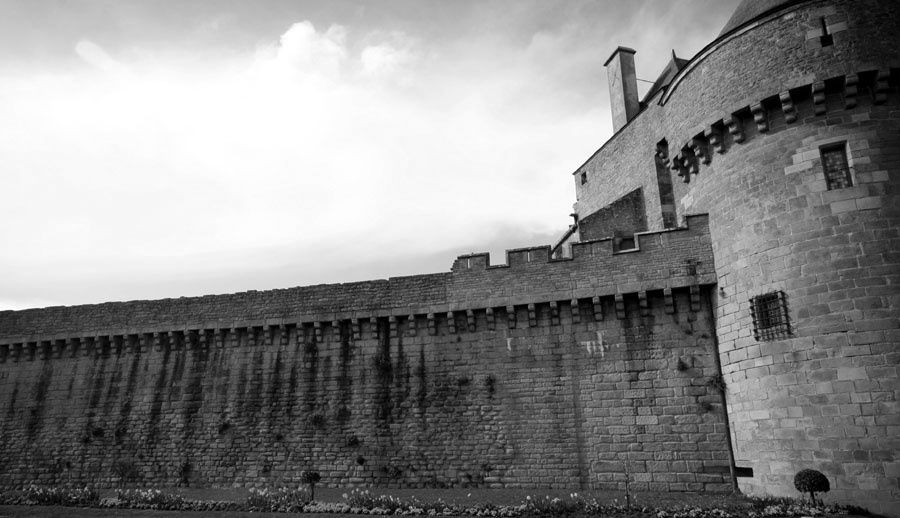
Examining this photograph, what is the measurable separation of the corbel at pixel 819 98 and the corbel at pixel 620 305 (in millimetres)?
6047

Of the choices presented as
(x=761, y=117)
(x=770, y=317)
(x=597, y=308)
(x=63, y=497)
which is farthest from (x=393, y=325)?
(x=761, y=117)

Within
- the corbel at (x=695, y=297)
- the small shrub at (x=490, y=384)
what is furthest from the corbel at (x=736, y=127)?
the small shrub at (x=490, y=384)

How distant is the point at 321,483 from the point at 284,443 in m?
1.66

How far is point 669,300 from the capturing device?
15.3 meters

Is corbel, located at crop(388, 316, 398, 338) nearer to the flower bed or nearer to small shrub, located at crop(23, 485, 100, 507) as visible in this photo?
the flower bed

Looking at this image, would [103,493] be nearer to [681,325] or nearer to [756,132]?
[681,325]

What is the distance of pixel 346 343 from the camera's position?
Result: 18109 millimetres

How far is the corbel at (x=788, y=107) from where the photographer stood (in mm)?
13680

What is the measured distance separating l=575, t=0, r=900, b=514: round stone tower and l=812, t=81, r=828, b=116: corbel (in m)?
0.03

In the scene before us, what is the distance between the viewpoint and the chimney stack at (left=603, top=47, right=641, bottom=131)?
22.6 metres

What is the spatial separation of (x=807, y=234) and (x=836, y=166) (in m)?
1.73

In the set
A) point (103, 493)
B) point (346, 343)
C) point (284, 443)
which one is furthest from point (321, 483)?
point (103, 493)

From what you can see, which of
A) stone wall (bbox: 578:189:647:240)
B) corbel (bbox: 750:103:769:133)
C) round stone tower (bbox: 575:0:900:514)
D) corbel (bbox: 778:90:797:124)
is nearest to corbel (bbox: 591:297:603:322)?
round stone tower (bbox: 575:0:900:514)

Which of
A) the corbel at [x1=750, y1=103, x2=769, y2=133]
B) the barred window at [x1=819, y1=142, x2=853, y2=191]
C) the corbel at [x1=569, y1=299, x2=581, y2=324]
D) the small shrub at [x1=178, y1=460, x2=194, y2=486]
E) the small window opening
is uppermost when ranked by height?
the small window opening
